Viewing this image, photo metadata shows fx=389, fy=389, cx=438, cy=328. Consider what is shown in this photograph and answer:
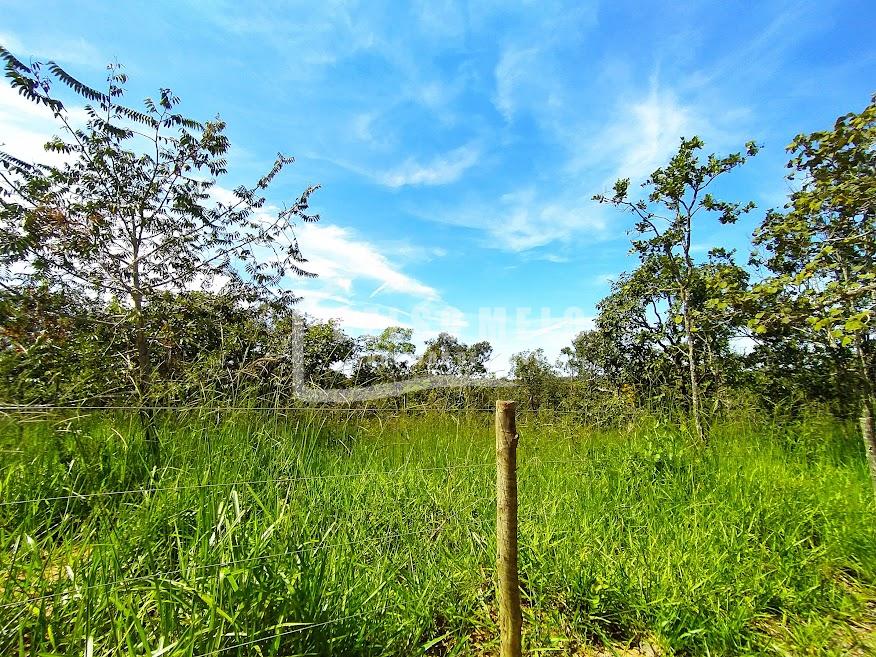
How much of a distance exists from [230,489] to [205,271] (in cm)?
350

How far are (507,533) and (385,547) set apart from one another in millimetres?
843

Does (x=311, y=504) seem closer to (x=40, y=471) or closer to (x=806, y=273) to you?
(x=40, y=471)

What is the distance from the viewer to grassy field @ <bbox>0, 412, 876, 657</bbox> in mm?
1367

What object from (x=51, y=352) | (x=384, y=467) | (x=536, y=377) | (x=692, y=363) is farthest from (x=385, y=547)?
(x=536, y=377)

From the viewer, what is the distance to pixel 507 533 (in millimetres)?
1521

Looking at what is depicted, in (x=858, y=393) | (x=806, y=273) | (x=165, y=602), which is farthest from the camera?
(x=858, y=393)

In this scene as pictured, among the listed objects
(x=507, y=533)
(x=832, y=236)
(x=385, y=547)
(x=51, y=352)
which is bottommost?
(x=385, y=547)

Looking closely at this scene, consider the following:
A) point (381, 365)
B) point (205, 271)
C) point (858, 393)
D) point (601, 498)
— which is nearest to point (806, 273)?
point (601, 498)

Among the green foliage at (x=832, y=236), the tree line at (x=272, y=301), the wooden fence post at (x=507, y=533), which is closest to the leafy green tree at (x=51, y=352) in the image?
the tree line at (x=272, y=301)

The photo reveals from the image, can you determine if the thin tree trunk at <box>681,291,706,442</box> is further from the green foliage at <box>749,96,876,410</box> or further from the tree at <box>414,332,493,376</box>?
the tree at <box>414,332,493,376</box>

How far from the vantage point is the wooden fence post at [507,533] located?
146 cm

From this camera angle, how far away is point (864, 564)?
2.14m

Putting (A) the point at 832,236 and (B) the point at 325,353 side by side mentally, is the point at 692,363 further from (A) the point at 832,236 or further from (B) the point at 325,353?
(B) the point at 325,353

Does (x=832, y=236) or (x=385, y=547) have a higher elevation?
(x=832, y=236)
